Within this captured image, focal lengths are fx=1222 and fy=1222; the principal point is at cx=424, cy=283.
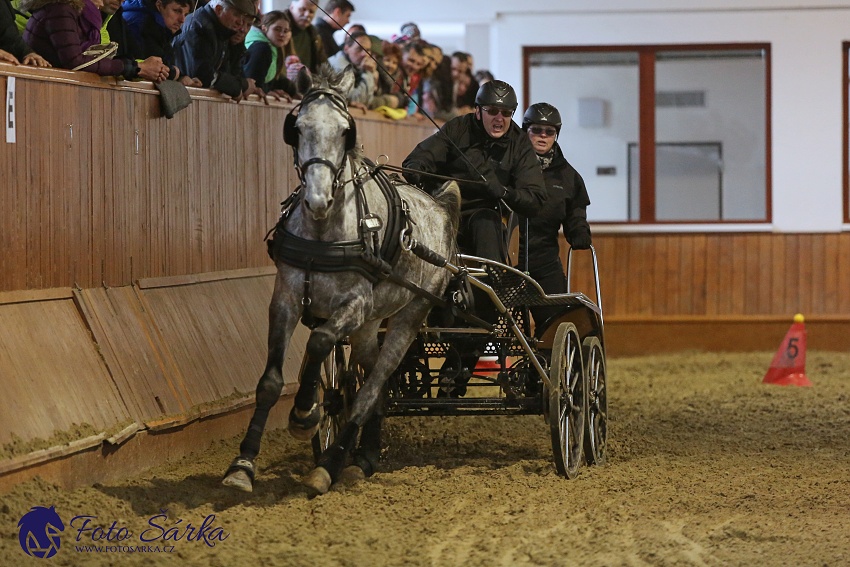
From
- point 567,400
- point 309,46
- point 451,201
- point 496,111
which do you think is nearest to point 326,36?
point 309,46

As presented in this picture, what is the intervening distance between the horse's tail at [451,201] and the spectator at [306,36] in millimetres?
4015

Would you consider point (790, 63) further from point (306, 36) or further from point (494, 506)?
point (494, 506)

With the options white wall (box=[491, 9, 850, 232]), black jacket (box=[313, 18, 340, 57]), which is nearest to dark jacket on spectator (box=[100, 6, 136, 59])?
black jacket (box=[313, 18, 340, 57])

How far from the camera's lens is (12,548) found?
487 cm

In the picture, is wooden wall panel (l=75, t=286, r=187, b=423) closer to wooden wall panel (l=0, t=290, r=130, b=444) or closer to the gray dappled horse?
wooden wall panel (l=0, t=290, r=130, b=444)

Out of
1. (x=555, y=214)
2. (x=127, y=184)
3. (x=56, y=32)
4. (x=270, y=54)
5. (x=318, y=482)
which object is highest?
(x=270, y=54)

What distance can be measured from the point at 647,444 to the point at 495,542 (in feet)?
10.5

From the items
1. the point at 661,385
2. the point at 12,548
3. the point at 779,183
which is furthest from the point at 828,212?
the point at 12,548

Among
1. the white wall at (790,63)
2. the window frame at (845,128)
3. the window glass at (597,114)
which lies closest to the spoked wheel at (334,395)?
the white wall at (790,63)

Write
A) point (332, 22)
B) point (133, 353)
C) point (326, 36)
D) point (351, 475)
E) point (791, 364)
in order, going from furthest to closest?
point (791, 364) < point (326, 36) < point (332, 22) < point (133, 353) < point (351, 475)

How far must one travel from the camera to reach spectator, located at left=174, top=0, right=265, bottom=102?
8273 millimetres

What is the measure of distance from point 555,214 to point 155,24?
2951mm

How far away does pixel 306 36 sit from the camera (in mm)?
10859

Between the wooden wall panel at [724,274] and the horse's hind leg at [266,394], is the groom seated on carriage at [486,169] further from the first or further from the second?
the wooden wall panel at [724,274]
